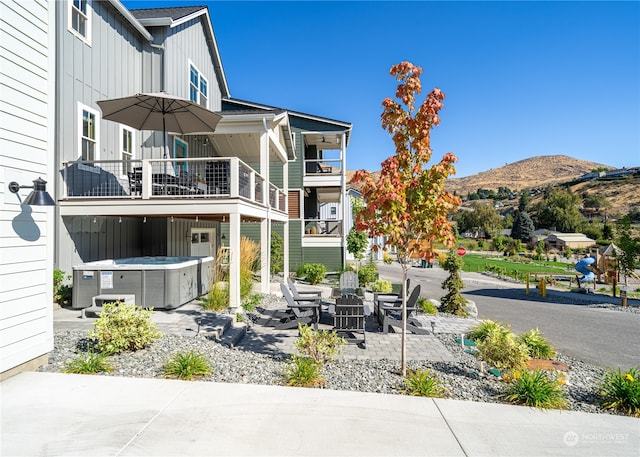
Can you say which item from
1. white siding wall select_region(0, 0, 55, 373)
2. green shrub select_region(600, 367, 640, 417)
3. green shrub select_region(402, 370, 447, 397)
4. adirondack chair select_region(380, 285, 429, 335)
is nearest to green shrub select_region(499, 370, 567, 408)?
green shrub select_region(600, 367, 640, 417)

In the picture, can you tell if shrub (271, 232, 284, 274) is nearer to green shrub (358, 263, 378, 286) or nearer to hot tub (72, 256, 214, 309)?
green shrub (358, 263, 378, 286)

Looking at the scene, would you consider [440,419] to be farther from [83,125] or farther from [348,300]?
[83,125]

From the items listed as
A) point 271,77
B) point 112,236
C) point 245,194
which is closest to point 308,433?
point 245,194

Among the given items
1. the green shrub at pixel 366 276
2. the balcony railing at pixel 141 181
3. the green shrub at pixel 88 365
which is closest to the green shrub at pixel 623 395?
the green shrub at pixel 88 365

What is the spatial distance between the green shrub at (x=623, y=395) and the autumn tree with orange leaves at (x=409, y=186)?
2.47m

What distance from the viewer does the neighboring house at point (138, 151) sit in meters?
8.37

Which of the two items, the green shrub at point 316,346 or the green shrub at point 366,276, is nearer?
the green shrub at point 316,346

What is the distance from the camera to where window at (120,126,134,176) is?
1033 cm

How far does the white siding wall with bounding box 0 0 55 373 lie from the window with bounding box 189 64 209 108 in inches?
361

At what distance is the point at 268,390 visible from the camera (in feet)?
14.0

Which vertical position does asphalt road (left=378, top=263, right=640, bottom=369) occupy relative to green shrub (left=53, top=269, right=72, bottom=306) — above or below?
below

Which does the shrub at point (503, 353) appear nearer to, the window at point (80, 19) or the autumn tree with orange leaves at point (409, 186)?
the autumn tree with orange leaves at point (409, 186)

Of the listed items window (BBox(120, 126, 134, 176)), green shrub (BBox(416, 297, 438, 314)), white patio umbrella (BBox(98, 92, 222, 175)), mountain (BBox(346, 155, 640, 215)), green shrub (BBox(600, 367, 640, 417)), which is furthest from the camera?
mountain (BBox(346, 155, 640, 215))

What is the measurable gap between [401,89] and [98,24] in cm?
905
